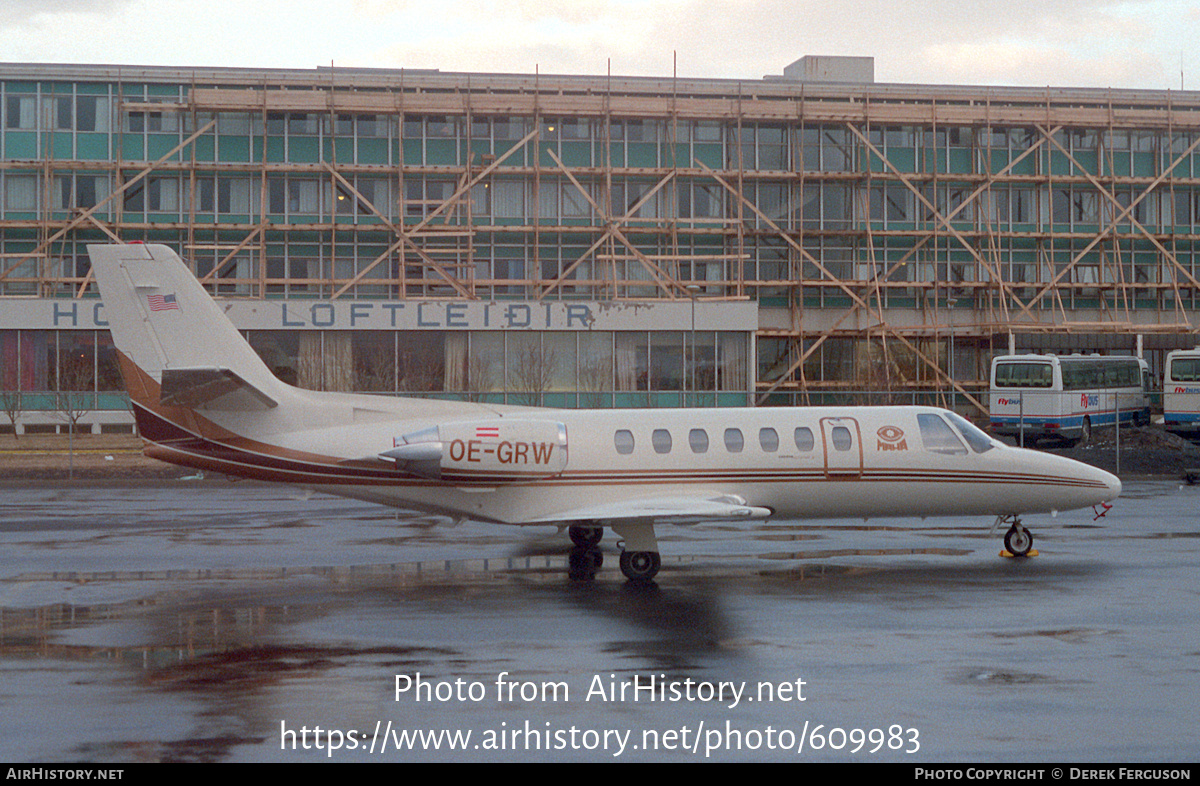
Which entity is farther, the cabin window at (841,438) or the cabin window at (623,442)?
the cabin window at (841,438)

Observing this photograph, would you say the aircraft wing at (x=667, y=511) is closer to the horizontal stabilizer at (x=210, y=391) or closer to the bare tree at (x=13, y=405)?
the horizontal stabilizer at (x=210, y=391)

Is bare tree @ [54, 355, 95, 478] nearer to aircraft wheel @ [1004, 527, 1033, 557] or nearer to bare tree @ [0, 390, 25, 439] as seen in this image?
bare tree @ [0, 390, 25, 439]

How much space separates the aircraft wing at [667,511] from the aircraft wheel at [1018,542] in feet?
14.9

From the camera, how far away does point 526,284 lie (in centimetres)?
5650

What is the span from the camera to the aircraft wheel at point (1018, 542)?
65.8ft

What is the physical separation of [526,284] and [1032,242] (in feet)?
88.7

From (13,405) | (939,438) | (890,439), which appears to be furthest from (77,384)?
(939,438)

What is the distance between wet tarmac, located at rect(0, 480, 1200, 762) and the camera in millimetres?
9922

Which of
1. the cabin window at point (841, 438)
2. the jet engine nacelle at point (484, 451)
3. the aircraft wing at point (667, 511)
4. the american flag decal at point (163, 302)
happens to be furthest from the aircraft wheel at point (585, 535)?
the american flag decal at point (163, 302)

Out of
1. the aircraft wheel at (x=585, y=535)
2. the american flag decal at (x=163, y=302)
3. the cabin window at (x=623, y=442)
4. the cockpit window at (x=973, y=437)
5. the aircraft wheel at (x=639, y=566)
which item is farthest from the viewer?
the aircraft wheel at (x=585, y=535)

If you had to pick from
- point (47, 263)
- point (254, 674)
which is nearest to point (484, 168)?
point (47, 263)

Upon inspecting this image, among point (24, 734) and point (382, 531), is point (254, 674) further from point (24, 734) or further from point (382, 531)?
point (382, 531)

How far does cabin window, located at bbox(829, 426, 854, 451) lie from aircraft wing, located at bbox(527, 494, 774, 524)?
1718mm

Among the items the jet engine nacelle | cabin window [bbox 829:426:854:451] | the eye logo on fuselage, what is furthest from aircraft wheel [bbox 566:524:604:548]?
the eye logo on fuselage
